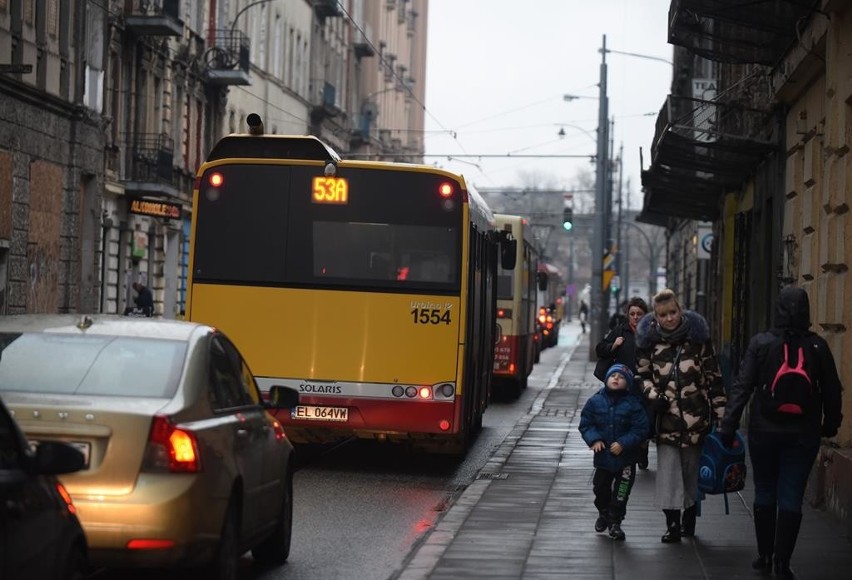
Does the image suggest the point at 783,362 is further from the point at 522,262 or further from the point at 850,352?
the point at 522,262

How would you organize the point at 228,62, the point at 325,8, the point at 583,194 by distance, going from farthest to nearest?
the point at 583,194 < the point at 325,8 < the point at 228,62

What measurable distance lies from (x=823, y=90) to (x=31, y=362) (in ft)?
33.3

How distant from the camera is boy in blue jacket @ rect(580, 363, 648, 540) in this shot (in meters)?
12.1

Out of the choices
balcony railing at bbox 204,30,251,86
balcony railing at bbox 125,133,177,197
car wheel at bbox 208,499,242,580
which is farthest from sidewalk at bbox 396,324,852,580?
balcony railing at bbox 204,30,251,86

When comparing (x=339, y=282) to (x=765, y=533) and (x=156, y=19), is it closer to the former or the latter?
(x=765, y=533)

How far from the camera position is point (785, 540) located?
34.2 ft

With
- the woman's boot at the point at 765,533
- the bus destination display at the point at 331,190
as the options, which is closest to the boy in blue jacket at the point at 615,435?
the woman's boot at the point at 765,533

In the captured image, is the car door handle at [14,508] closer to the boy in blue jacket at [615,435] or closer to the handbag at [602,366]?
the boy in blue jacket at [615,435]

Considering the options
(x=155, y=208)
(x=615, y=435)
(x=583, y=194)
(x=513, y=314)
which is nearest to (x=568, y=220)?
(x=155, y=208)

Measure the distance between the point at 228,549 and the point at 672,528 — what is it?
398 cm

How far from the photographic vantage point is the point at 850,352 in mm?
13984

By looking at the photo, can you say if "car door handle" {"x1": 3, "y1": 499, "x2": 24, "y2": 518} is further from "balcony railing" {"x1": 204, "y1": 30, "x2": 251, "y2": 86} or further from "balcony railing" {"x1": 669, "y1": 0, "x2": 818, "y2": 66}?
"balcony railing" {"x1": 204, "y1": 30, "x2": 251, "y2": 86}

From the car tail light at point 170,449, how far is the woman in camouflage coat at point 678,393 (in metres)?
4.42

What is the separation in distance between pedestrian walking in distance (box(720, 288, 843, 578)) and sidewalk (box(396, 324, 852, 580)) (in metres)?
0.43
